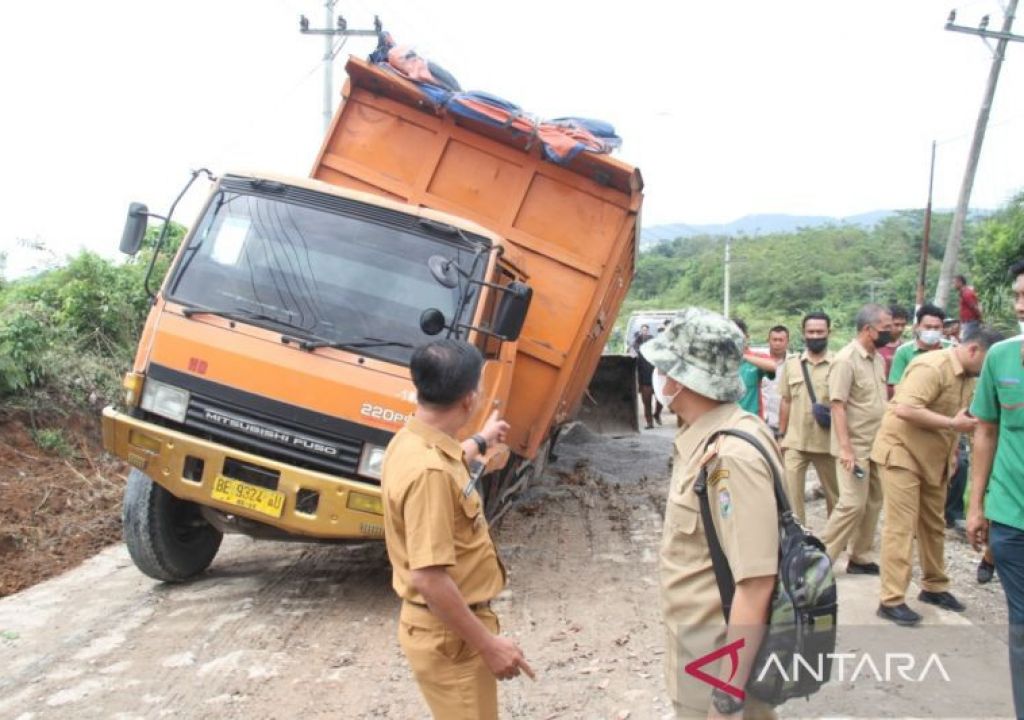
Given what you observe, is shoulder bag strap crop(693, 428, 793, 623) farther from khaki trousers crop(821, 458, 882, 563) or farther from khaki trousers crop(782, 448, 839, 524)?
khaki trousers crop(782, 448, 839, 524)

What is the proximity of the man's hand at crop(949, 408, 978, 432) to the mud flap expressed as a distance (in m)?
8.61

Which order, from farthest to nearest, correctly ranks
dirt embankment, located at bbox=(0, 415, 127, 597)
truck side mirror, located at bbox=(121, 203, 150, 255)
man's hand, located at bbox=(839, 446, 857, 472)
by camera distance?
dirt embankment, located at bbox=(0, 415, 127, 597), man's hand, located at bbox=(839, 446, 857, 472), truck side mirror, located at bbox=(121, 203, 150, 255)

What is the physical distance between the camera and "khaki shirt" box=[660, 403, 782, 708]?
6.91ft

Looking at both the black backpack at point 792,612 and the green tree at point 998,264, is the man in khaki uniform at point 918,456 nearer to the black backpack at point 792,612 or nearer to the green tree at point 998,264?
the black backpack at point 792,612

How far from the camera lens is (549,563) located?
260 inches

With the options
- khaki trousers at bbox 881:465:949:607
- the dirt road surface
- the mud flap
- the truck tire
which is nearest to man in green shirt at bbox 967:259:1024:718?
the dirt road surface

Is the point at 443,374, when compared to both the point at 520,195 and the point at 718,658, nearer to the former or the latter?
the point at 718,658

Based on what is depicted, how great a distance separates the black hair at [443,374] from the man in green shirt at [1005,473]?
2109mm

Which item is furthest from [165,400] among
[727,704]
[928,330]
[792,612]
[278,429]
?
[928,330]

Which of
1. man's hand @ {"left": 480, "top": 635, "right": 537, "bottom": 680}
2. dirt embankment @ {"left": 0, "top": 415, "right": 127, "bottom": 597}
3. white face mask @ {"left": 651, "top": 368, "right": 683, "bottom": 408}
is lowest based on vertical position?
dirt embankment @ {"left": 0, "top": 415, "right": 127, "bottom": 597}

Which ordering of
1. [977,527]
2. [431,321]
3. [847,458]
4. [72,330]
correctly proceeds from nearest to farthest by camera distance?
[977,527] → [431,321] → [847,458] → [72,330]

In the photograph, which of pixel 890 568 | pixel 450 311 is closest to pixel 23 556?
pixel 450 311

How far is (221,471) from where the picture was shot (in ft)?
16.5

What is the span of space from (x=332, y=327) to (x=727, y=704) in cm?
366
